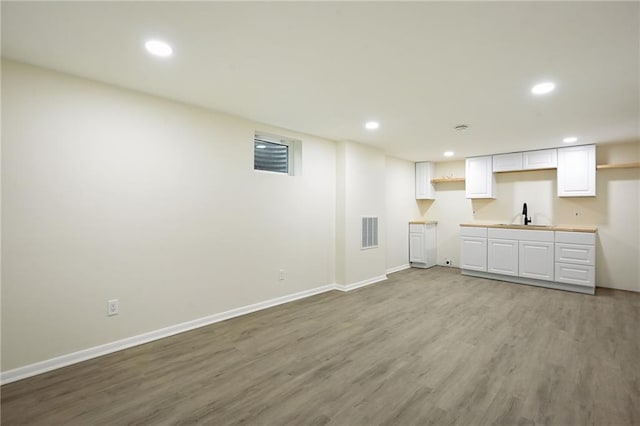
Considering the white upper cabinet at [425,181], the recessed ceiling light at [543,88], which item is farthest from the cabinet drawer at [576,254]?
the recessed ceiling light at [543,88]

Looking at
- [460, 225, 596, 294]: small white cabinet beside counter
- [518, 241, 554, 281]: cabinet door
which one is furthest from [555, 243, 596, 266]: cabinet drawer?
Result: [518, 241, 554, 281]: cabinet door

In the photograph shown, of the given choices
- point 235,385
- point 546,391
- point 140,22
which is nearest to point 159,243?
point 235,385

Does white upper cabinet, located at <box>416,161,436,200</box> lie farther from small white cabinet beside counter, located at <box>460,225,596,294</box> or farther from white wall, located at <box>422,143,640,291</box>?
small white cabinet beside counter, located at <box>460,225,596,294</box>

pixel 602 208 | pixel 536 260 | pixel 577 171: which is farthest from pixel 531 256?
pixel 577 171

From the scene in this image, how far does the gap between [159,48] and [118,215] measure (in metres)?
1.51

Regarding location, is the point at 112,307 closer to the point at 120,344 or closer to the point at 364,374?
the point at 120,344

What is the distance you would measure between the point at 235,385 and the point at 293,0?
251 centimetres

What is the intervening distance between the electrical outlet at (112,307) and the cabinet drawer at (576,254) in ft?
19.7

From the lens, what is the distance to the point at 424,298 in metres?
4.31

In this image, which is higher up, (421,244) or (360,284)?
(421,244)

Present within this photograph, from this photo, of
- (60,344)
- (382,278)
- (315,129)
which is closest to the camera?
(60,344)

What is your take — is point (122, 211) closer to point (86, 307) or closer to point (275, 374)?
point (86, 307)

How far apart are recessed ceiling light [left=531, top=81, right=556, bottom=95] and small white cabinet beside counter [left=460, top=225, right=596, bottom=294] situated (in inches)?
119

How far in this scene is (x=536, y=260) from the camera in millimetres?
4969
